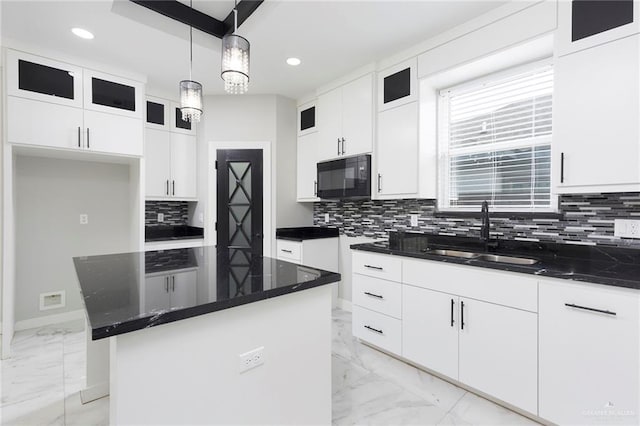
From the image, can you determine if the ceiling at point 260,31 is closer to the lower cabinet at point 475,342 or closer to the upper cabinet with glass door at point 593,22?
the upper cabinet with glass door at point 593,22

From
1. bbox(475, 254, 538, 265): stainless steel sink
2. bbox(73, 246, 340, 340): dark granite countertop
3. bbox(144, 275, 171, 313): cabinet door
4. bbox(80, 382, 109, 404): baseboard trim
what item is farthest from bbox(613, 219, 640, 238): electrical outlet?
bbox(80, 382, 109, 404): baseboard trim

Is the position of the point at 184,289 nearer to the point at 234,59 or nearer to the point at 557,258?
Answer: the point at 234,59

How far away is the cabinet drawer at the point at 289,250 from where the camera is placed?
3495 mm

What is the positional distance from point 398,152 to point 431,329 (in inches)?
59.3

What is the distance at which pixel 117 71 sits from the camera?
3.14m

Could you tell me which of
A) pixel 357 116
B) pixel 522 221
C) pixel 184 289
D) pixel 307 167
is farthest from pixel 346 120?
pixel 184 289

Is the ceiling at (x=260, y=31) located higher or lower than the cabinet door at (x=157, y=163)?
higher

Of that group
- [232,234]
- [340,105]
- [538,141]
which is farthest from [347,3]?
[232,234]

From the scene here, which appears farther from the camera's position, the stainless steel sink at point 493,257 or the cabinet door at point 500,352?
the stainless steel sink at point 493,257

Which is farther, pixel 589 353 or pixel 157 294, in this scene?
pixel 589 353

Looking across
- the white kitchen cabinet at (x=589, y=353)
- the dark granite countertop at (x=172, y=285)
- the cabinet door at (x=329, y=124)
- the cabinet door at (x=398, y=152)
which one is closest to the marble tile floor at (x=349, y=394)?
the white kitchen cabinet at (x=589, y=353)

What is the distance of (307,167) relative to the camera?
396 cm

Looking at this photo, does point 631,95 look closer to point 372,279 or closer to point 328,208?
point 372,279

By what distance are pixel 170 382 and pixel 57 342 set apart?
262 cm
